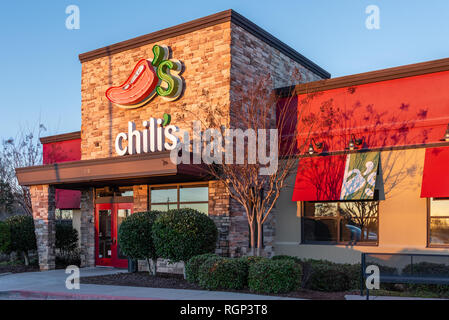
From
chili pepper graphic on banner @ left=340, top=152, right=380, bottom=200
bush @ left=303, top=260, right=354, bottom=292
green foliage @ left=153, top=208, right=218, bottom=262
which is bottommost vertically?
bush @ left=303, top=260, right=354, bottom=292

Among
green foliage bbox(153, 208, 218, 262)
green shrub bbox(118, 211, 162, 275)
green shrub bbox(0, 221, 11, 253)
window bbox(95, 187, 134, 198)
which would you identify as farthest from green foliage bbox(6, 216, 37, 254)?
green foliage bbox(153, 208, 218, 262)

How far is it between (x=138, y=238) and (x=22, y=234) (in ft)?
21.4

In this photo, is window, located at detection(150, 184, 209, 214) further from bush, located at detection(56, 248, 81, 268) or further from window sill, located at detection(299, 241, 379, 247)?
bush, located at detection(56, 248, 81, 268)

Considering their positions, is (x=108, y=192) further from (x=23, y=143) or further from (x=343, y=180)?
(x=23, y=143)

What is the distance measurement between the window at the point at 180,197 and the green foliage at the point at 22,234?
205 inches

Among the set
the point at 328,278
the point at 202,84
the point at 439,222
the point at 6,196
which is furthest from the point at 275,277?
the point at 6,196

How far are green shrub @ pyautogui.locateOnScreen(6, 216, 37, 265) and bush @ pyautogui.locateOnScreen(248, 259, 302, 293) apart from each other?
10.8 meters

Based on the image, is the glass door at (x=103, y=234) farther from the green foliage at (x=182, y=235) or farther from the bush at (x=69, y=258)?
the green foliage at (x=182, y=235)

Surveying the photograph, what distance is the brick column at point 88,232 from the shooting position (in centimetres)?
1906

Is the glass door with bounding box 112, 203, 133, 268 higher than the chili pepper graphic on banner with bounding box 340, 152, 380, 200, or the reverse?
the chili pepper graphic on banner with bounding box 340, 152, 380, 200

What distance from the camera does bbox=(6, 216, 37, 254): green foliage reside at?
60.3 feet

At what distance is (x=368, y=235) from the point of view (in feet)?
48.6

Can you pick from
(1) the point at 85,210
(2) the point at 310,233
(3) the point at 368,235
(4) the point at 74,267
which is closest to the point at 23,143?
(1) the point at 85,210

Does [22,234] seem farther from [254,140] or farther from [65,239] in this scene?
[254,140]
